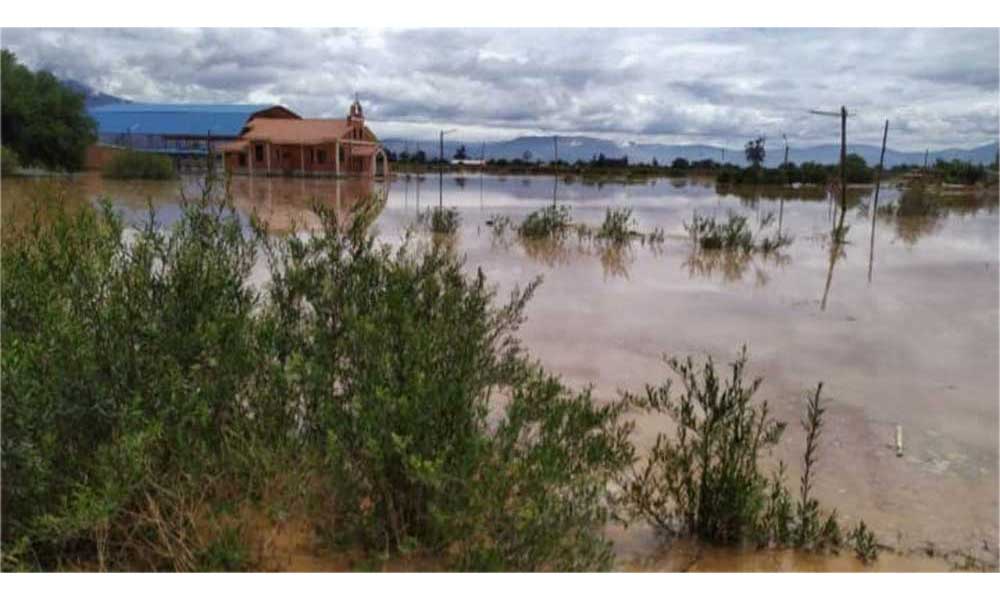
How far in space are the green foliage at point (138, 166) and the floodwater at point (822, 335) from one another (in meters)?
0.36

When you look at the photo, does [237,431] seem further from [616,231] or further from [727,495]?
[616,231]

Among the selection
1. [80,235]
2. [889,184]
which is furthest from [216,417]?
[889,184]

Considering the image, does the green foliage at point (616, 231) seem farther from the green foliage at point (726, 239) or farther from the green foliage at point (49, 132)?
the green foliage at point (49, 132)

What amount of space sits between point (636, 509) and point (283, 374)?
1.79 metres

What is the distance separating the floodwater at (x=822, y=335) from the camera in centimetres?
424

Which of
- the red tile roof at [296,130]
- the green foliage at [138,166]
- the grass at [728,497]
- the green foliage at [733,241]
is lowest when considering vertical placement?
the grass at [728,497]

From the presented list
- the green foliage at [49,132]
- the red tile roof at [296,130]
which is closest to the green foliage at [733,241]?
the red tile roof at [296,130]

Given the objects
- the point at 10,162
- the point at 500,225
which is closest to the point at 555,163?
the point at 500,225

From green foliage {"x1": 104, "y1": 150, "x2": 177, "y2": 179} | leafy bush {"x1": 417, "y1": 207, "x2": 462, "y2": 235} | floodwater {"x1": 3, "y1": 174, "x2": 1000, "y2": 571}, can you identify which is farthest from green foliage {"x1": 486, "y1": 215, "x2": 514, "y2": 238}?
green foliage {"x1": 104, "y1": 150, "x2": 177, "y2": 179}

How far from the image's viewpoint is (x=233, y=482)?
3195 millimetres

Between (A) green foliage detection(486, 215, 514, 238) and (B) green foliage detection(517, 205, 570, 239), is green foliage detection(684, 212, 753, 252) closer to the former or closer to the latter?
(B) green foliage detection(517, 205, 570, 239)

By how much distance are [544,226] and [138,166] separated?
826cm

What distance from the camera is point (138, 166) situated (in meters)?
16.0

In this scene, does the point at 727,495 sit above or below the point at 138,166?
below
